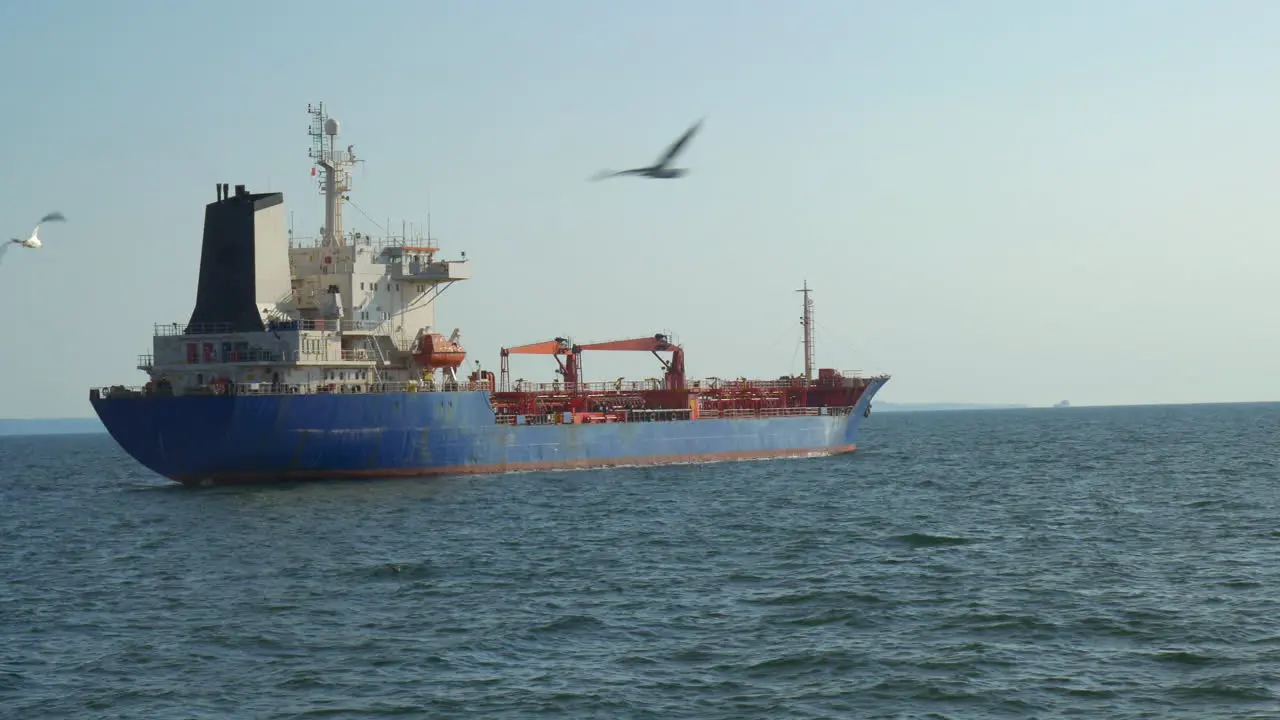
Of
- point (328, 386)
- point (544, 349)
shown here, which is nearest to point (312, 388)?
point (328, 386)

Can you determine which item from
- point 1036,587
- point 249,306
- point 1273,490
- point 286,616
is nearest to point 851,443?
point 1273,490

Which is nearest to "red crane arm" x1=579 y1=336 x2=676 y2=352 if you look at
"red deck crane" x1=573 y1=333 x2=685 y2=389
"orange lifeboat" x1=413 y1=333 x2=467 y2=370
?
"red deck crane" x1=573 y1=333 x2=685 y2=389

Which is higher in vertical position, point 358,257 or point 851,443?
point 358,257

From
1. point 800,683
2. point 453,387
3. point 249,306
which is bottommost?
point 800,683

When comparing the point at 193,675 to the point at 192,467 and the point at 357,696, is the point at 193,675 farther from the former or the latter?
the point at 192,467

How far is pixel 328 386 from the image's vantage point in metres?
44.7

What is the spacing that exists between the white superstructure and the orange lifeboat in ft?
0.18

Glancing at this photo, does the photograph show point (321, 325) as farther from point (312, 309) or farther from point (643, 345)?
point (643, 345)

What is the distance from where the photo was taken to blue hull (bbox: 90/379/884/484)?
42062 mm

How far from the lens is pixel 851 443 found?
238 ft

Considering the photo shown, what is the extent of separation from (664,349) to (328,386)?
2222 cm

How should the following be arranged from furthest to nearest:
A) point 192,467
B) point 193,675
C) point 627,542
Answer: point 192,467 < point 627,542 < point 193,675

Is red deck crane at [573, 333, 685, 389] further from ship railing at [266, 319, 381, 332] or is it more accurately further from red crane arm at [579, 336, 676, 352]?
ship railing at [266, 319, 381, 332]

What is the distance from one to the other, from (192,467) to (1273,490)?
3671 centimetres
